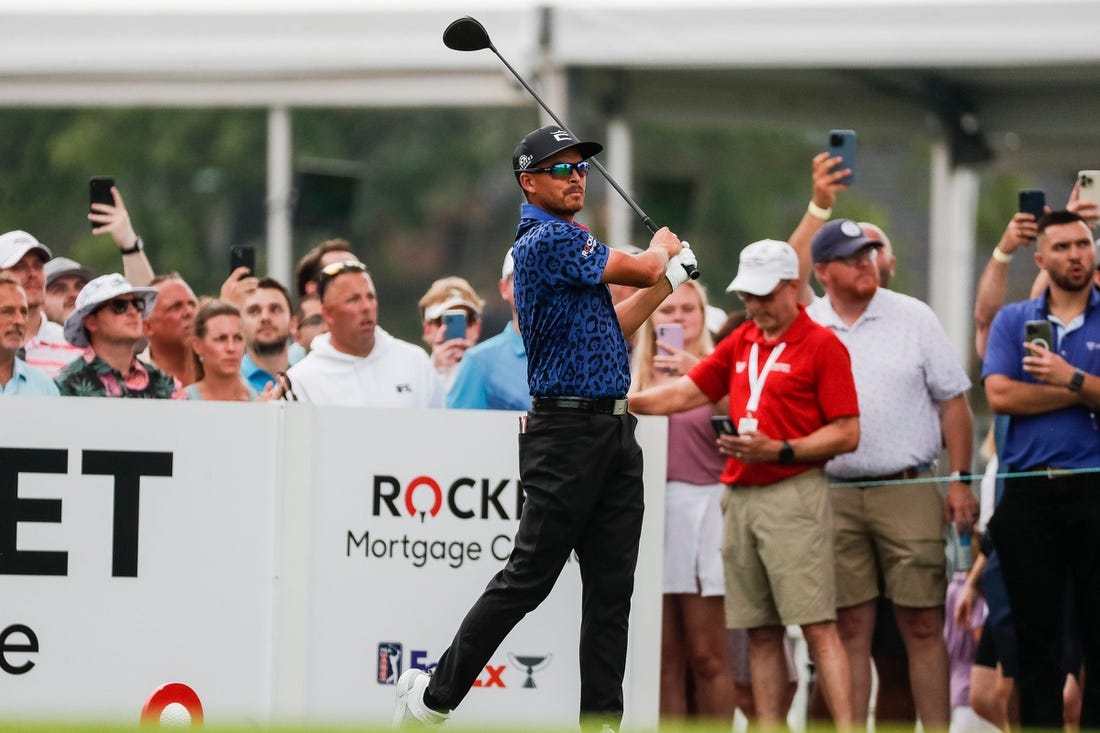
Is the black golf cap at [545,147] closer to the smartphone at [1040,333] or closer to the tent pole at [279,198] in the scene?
the smartphone at [1040,333]

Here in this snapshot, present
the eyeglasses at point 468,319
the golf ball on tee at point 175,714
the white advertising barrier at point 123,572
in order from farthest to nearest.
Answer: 1. the eyeglasses at point 468,319
2. the white advertising barrier at point 123,572
3. the golf ball on tee at point 175,714

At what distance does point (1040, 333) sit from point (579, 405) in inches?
77.1

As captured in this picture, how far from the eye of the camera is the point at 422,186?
35.8 metres

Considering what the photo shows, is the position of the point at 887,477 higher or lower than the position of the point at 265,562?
higher

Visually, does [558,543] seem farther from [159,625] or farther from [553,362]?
[159,625]

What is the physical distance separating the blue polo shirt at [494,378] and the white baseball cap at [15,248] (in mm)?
1863

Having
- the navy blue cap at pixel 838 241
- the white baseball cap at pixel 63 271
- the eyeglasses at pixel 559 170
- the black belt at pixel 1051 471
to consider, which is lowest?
the black belt at pixel 1051 471

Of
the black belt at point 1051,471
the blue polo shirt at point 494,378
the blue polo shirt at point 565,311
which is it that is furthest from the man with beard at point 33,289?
the black belt at point 1051,471

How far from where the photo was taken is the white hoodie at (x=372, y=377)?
26.5ft

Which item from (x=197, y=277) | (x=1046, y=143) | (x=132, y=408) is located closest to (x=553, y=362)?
(x=132, y=408)

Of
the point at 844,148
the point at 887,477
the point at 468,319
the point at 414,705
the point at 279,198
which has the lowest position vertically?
the point at 414,705

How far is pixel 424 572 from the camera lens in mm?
7312

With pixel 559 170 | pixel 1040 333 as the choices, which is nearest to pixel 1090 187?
pixel 1040 333

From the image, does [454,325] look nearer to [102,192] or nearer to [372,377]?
[372,377]
